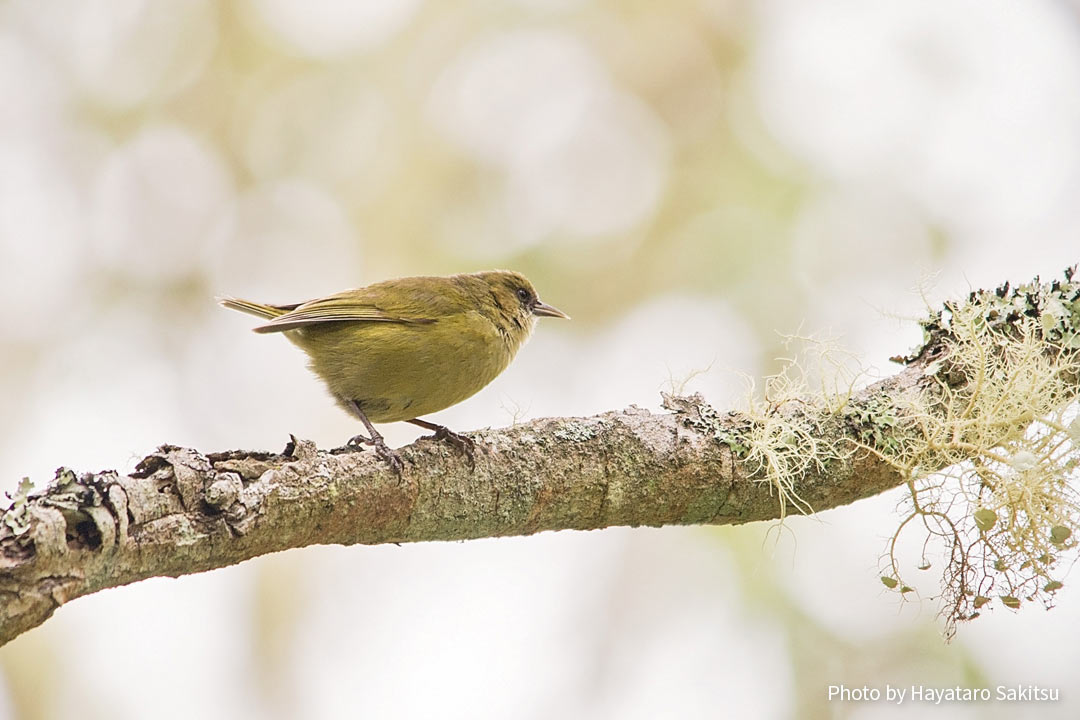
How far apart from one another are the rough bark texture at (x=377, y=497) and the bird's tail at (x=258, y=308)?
7.07ft

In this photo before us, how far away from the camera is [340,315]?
14.5 feet

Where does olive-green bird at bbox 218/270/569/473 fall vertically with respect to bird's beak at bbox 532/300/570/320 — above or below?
below

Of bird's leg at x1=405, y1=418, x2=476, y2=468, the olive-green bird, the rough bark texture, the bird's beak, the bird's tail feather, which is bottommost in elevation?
the rough bark texture

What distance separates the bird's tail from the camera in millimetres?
4770

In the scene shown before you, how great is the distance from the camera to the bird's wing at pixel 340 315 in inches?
170

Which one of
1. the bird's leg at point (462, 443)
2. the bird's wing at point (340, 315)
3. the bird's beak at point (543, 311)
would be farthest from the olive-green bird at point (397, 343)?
the bird's leg at point (462, 443)

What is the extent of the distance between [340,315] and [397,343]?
0.34 metres

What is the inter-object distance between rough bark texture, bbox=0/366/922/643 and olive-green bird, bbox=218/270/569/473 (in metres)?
1.26

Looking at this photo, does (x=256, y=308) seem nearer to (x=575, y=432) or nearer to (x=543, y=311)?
(x=543, y=311)

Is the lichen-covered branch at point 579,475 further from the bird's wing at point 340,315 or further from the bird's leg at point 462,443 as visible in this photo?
the bird's wing at point 340,315

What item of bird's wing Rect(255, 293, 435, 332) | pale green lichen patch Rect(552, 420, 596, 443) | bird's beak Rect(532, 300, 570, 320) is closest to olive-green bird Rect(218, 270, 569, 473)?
bird's wing Rect(255, 293, 435, 332)

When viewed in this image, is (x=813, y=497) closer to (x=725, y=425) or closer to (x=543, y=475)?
(x=725, y=425)

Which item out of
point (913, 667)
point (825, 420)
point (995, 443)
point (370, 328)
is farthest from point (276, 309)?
point (913, 667)

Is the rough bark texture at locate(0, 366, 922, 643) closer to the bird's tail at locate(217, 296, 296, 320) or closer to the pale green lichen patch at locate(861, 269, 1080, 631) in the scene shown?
the pale green lichen patch at locate(861, 269, 1080, 631)
